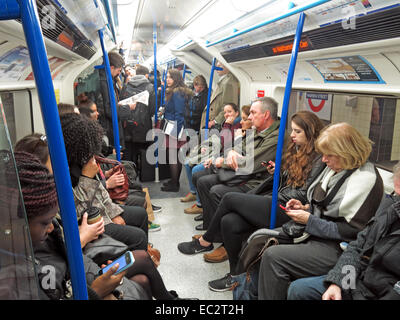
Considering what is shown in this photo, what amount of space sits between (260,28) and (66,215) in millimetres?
2696

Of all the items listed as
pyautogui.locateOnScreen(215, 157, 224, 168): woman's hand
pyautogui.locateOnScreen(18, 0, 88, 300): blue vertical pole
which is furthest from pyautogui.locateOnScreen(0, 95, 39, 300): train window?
pyautogui.locateOnScreen(215, 157, 224, 168): woman's hand

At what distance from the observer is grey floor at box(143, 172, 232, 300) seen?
2504 millimetres

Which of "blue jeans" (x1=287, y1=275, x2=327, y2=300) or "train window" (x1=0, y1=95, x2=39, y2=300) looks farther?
"blue jeans" (x1=287, y1=275, x2=327, y2=300)

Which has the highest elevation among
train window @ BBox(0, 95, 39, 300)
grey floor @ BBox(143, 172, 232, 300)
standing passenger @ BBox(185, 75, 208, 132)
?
standing passenger @ BBox(185, 75, 208, 132)

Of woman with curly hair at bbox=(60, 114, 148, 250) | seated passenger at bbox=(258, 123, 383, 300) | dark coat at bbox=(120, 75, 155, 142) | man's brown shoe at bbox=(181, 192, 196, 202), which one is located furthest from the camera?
dark coat at bbox=(120, 75, 155, 142)

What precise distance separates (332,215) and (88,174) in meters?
1.52

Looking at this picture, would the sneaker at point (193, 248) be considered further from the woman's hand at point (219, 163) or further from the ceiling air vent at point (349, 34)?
the ceiling air vent at point (349, 34)

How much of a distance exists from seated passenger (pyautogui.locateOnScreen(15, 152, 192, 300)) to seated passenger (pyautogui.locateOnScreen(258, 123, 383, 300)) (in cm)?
77

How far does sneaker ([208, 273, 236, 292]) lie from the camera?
2500 mm

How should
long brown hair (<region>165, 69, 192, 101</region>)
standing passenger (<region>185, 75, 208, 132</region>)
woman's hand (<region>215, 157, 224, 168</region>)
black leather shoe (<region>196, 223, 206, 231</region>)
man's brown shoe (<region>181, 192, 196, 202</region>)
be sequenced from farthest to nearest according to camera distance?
1. standing passenger (<region>185, 75, 208, 132</region>)
2. long brown hair (<region>165, 69, 192, 101</region>)
3. man's brown shoe (<region>181, 192, 196, 202</region>)
4. black leather shoe (<region>196, 223, 206, 231</region>)
5. woman's hand (<region>215, 157, 224, 168</region>)

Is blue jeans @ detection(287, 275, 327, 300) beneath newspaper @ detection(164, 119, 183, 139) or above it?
beneath

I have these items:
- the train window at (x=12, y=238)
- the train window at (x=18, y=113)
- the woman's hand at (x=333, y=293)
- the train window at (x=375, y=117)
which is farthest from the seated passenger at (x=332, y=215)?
the train window at (x=18, y=113)

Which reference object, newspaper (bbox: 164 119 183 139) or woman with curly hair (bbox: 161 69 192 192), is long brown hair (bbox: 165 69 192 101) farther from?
newspaper (bbox: 164 119 183 139)
